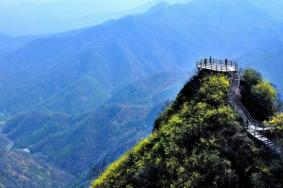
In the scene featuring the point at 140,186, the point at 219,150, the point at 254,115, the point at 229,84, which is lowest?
the point at 140,186

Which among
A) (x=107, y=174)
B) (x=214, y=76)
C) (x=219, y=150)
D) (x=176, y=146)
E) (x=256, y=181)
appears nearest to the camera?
(x=256, y=181)

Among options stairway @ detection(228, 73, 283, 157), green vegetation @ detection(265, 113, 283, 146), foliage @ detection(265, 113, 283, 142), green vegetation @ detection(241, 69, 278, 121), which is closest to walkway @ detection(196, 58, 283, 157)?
stairway @ detection(228, 73, 283, 157)

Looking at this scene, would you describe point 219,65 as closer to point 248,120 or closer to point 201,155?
point 248,120

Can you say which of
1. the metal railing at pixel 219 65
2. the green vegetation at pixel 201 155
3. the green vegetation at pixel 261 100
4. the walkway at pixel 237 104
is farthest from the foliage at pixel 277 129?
the metal railing at pixel 219 65

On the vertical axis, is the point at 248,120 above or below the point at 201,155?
above

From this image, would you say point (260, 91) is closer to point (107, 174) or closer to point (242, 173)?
point (242, 173)

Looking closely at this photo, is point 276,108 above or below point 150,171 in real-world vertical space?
above

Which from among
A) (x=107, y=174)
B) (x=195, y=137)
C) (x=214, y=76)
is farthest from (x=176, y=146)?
(x=214, y=76)

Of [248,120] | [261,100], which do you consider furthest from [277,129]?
[261,100]

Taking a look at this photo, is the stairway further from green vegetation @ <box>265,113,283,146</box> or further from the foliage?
the foliage
